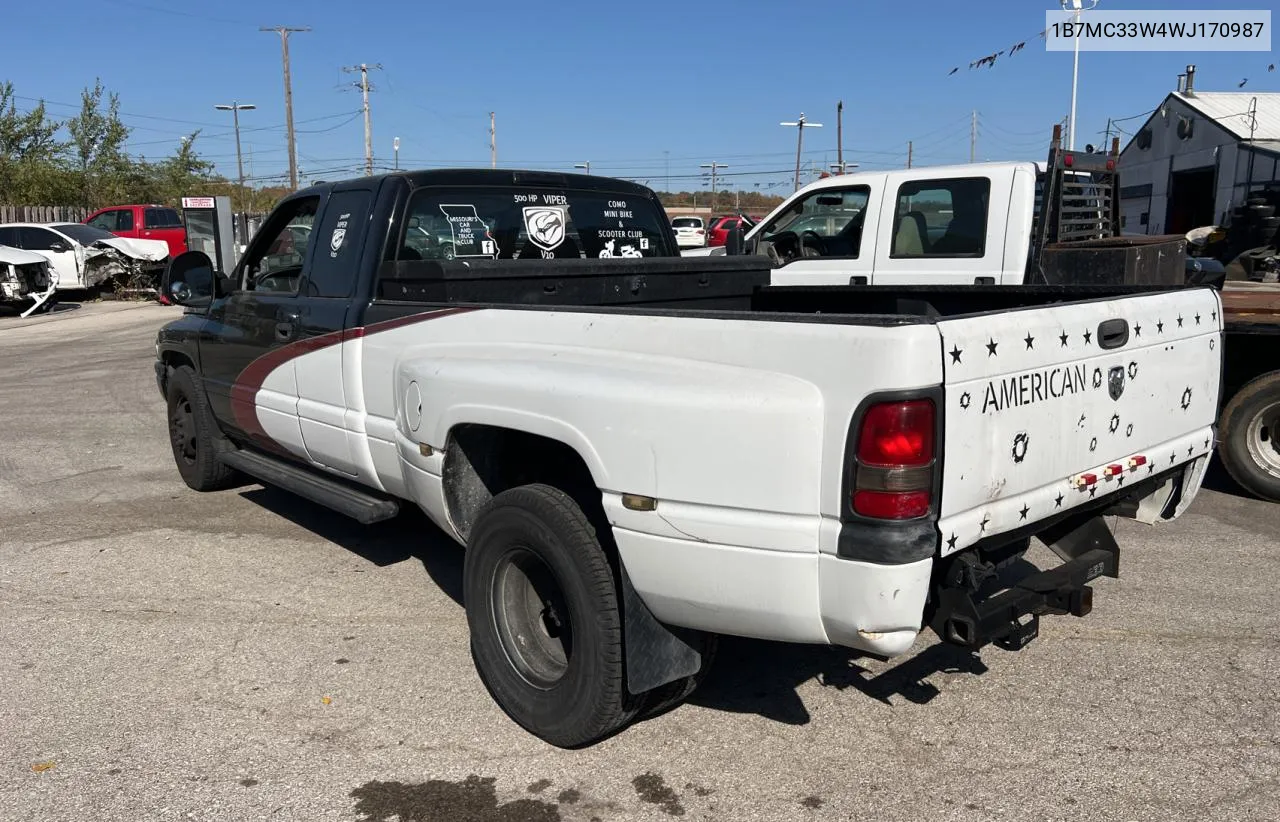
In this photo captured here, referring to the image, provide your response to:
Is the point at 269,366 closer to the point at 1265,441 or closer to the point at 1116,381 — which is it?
the point at 1116,381

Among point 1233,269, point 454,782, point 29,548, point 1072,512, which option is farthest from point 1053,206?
point 1233,269

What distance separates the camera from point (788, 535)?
8.91ft

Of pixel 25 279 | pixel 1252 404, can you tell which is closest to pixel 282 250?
pixel 1252 404

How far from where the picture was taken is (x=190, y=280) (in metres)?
5.89

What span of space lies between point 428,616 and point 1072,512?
2778mm

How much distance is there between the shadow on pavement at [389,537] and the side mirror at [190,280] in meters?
1.41

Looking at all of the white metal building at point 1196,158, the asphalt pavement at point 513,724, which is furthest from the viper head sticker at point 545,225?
the white metal building at point 1196,158

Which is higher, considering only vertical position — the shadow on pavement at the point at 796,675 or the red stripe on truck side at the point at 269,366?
the red stripe on truck side at the point at 269,366

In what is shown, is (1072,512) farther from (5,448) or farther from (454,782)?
(5,448)

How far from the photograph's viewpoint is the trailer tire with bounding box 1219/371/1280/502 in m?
6.11

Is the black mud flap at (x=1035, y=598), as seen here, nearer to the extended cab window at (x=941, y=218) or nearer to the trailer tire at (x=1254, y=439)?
the trailer tire at (x=1254, y=439)

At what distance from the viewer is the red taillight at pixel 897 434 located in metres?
2.56

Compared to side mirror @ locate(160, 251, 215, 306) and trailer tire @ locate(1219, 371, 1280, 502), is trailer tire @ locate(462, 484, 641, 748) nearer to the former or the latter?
side mirror @ locate(160, 251, 215, 306)

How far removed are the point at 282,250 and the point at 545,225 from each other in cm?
148
